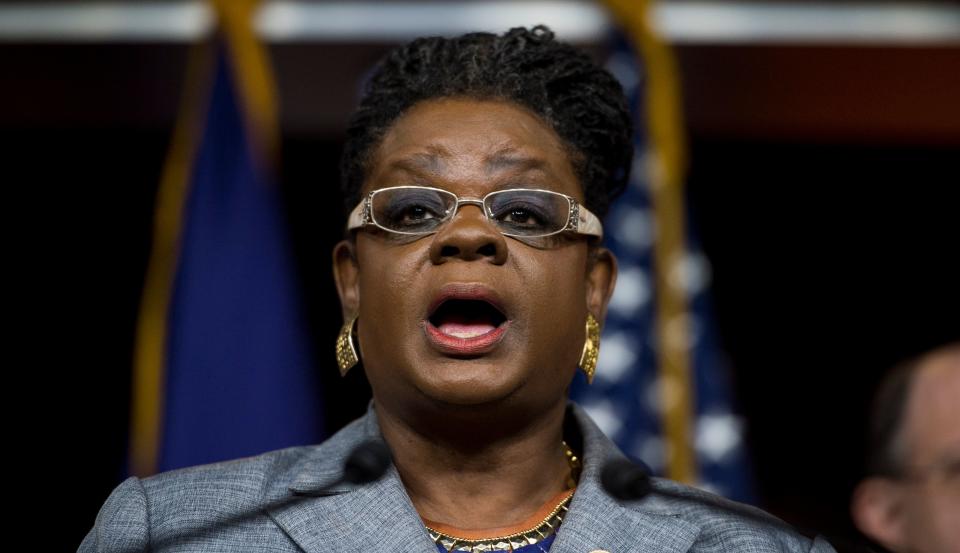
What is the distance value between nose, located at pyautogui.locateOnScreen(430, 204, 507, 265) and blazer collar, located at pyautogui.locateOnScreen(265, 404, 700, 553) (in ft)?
1.23

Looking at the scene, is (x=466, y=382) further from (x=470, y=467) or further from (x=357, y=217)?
(x=357, y=217)

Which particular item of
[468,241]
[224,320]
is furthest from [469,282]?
[224,320]

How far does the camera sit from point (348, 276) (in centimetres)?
227

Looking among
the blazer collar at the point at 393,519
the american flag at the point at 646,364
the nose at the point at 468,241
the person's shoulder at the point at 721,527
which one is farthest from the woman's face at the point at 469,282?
the american flag at the point at 646,364

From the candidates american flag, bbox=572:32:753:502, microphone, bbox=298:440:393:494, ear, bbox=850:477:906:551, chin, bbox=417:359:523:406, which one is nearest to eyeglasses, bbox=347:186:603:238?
chin, bbox=417:359:523:406

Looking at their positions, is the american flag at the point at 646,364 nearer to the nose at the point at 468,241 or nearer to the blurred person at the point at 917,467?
the blurred person at the point at 917,467

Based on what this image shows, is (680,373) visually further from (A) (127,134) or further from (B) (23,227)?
(B) (23,227)

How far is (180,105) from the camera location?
432 centimetres

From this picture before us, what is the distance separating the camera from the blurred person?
208cm

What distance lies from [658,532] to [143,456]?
1.95m

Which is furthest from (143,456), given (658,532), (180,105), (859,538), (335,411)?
(859,538)

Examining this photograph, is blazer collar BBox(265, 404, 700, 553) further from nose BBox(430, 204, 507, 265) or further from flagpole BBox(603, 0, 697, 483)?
flagpole BBox(603, 0, 697, 483)

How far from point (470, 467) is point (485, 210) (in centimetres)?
44

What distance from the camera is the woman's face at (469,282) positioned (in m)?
2.00
